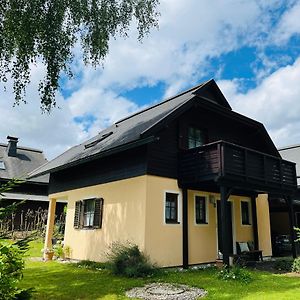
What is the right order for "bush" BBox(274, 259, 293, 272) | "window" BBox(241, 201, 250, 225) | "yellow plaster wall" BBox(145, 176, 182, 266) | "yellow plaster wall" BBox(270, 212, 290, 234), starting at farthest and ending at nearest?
"yellow plaster wall" BBox(270, 212, 290, 234) < "window" BBox(241, 201, 250, 225) < "bush" BBox(274, 259, 293, 272) < "yellow plaster wall" BBox(145, 176, 182, 266)

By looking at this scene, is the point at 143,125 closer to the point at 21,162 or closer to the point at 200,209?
the point at 200,209

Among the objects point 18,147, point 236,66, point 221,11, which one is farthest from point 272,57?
point 18,147

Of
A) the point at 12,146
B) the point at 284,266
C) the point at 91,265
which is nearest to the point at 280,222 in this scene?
the point at 284,266

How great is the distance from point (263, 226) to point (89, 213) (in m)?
8.12

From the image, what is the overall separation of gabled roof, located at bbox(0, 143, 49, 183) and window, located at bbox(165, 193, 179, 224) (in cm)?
1689

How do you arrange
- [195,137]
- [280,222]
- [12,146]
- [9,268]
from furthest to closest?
[12,146], [280,222], [195,137], [9,268]

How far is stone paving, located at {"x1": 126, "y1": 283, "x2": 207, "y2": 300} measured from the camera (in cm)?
675

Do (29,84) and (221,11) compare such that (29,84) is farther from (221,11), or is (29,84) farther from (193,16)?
(221,11)

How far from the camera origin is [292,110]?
21047 mm

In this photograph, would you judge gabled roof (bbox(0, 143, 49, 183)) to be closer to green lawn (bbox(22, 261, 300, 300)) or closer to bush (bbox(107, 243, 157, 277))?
green lawn (bbox(22, 261, 300, 300))

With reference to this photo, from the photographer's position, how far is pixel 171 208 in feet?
37.1

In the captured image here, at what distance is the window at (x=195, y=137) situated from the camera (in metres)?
12.6

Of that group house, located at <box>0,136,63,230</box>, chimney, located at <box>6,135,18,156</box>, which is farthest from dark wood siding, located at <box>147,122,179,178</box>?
chimney, located at <box>6,135,18,156</box>

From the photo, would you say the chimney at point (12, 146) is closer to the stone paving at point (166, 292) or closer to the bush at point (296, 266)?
the stone paving at point (166, 292)
